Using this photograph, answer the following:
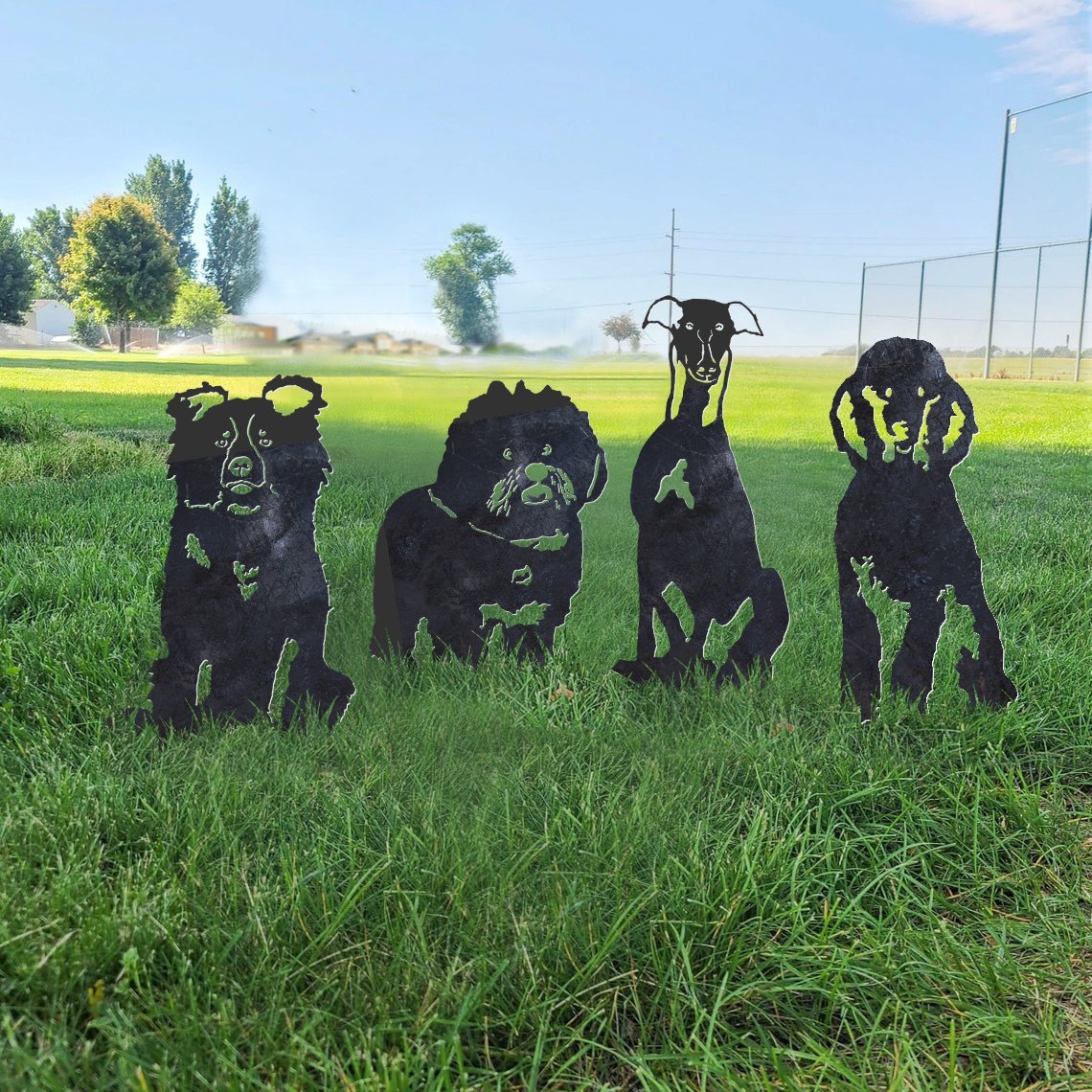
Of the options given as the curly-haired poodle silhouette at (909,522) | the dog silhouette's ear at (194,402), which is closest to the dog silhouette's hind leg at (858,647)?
the curly-haired poodle silhouette at (909,522)

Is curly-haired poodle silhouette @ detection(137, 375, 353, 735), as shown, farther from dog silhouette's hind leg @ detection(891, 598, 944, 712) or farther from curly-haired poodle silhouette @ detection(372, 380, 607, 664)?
dog silhouette's hind leg @ detection(891, 598, 944, 712)

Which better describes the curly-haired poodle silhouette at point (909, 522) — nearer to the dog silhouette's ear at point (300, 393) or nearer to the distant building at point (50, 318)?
the dog silhouette's ear at point (300, 393)

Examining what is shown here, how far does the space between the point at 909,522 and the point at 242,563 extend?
2114 mm

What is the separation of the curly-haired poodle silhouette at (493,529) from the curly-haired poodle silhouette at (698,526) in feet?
0.74

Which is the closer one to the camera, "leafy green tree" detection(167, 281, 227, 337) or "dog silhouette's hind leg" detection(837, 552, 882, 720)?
"dog silhouette's hind leg" detection(837, 552, 882, 720)

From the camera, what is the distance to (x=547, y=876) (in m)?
1.99

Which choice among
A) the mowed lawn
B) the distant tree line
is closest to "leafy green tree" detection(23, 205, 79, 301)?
the distant tree line

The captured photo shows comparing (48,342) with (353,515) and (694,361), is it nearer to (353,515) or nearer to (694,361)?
(353,515)

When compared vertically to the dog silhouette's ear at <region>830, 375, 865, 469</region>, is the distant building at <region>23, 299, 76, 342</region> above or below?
above

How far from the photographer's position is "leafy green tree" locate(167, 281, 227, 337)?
1895 cm

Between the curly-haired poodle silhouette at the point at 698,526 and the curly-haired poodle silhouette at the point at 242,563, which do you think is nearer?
the curly-haired poodle silhouette at the point at 242,563

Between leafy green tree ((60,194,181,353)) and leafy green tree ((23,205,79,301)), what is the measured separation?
111cm

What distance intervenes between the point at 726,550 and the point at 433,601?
1.00 metres

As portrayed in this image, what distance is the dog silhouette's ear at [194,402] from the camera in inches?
104
